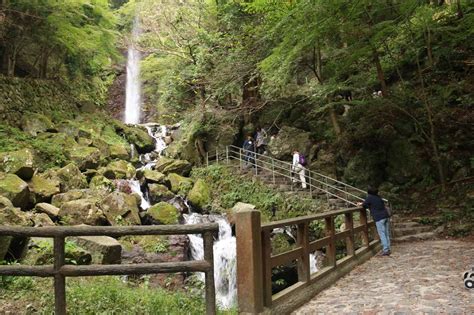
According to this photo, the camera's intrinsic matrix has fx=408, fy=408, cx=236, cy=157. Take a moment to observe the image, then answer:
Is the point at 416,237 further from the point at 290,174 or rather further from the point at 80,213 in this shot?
the point at 80,213

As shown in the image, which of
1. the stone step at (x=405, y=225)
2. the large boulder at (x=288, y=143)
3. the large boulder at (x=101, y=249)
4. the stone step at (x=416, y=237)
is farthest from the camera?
the large boulder at (x=288, y=143)

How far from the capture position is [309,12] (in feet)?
38.5

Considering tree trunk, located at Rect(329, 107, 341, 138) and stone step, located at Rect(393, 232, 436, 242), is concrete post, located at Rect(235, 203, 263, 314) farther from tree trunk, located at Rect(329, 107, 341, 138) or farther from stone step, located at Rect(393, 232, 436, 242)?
tree trunk, located at Rect(329, 107, 341, 138)

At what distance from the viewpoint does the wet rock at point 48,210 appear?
469 inches

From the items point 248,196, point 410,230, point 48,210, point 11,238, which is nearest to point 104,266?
point 11,238

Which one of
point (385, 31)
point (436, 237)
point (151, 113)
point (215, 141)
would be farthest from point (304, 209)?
point (151, 113)

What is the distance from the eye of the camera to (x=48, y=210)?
12.0 meters

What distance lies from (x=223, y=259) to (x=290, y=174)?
232 inches

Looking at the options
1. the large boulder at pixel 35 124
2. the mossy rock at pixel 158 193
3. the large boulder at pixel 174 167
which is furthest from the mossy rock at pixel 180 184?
the large boulder at pixel 35 124

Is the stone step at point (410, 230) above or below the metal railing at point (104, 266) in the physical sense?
below

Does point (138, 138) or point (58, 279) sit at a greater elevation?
point (138, 138)

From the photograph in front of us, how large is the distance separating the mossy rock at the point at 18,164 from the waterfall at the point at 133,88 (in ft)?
62.7

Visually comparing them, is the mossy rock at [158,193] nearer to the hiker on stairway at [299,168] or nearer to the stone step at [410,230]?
the hiker on stairway at [299,168]

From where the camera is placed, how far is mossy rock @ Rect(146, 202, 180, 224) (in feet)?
46.1
